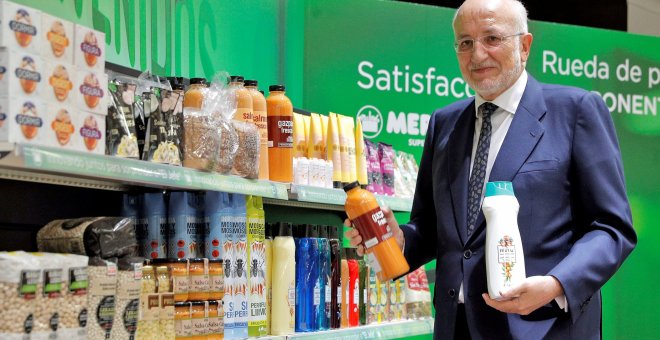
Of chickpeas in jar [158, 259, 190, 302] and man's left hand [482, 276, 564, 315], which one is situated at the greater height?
chickpeas in jar [158, 259, 190, 302]

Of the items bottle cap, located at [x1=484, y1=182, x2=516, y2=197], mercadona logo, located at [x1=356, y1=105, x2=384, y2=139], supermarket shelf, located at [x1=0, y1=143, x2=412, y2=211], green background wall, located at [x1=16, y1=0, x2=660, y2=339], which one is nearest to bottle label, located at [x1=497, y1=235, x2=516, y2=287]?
bottle cap, located at [x1=484, y1=182, x2=516, y2=197]

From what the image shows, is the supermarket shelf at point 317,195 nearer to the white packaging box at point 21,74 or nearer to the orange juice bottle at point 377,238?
the orange juice bottle at point 377,238

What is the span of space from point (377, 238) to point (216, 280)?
1.67 ft

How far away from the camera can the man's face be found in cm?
277

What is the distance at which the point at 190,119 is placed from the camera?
111 inches

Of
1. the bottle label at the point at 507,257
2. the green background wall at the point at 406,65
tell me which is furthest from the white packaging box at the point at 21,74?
the green background wall at the point at 406,65

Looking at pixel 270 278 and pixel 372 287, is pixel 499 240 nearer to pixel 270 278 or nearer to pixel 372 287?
pixel 270 278

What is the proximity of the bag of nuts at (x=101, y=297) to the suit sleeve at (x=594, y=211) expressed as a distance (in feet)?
3.84

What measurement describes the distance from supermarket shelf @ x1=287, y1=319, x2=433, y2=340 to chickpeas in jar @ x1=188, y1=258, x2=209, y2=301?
53 cm

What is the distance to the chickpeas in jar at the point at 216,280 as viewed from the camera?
284 centimetres

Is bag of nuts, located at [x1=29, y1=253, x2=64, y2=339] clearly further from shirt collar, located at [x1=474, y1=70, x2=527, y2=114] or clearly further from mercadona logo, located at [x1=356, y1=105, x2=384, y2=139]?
mercadona logo, located at [x1=356, y1=105, x2=384, y2=139]

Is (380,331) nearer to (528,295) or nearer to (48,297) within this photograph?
(528,295)

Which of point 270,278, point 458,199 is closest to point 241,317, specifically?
point 270,278

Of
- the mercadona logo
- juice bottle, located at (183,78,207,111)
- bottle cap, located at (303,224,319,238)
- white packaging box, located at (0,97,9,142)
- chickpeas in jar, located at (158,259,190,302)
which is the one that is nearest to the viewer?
white packaging box, located at (0,97,9,142)
